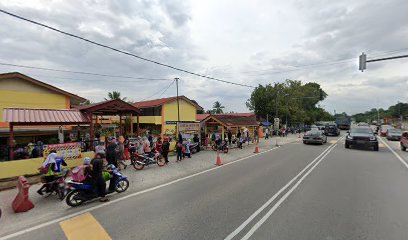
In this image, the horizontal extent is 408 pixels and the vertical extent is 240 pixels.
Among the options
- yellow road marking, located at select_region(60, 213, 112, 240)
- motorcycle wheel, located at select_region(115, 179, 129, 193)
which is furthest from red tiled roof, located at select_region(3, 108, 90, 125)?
yellow road marking, located at select_region(60, 213, 112, 240)

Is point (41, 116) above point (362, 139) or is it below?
above

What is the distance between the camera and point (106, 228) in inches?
188

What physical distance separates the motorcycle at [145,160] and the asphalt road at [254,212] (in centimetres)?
326

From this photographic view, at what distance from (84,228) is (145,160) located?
6.49 metres

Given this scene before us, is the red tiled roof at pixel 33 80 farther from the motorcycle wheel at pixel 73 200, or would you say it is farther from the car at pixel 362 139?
the car at pixel 362 139

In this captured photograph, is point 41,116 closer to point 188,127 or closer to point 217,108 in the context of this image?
point 188,127

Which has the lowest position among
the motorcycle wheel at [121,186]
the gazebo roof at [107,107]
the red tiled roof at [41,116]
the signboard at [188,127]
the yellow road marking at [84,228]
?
the yellow road marking at [84,228]

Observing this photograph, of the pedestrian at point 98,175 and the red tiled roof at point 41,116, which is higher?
the red tiled roof at point 41,116

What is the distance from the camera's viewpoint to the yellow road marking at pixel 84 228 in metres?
4.48

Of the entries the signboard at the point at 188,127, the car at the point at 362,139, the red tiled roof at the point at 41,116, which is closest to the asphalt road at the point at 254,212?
the red tiled roof at the point at 41,116

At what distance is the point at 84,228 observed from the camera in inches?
191

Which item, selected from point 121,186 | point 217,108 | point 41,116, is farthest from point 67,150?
point 217,108

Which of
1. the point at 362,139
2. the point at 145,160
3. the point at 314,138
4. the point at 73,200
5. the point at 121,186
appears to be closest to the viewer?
the point at 73,200

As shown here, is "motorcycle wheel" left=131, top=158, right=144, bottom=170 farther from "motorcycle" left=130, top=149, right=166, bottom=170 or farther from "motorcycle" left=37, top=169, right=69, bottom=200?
"motorcycle" left=37, top=169, right=69, bottom=200
